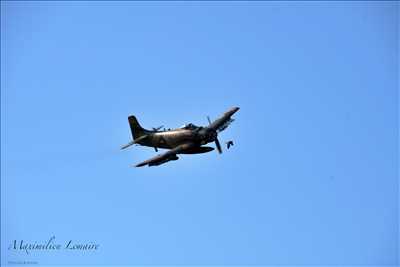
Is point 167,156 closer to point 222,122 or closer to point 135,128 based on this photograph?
point 222,122

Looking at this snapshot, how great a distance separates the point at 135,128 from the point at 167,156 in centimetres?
1374

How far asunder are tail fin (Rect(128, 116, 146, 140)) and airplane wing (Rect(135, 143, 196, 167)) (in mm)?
11598

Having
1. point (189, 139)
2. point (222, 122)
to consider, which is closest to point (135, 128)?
point (189, 139)

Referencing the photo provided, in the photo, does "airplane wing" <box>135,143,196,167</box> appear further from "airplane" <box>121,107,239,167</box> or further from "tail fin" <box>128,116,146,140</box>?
"tail fin" <box>128,116,146,140</box>

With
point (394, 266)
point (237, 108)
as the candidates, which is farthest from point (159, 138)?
point (394, 266)

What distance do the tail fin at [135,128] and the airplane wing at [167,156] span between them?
38.1 ft

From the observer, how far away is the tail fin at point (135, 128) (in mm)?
102750

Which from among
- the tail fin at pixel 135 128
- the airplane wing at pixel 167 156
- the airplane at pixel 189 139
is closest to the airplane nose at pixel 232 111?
the airplane at pixel 189 139

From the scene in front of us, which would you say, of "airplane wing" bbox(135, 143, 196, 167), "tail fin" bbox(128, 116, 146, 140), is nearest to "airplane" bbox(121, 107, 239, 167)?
"airplane wing" bbox(135, 143, 196, 167)

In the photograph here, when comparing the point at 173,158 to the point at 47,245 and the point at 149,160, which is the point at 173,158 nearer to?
the point at 149,160

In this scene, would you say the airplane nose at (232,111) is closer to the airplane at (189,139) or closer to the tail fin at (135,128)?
the airplane at (189,139)

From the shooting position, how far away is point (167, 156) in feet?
299

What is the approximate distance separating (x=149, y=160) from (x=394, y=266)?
41.4 metres

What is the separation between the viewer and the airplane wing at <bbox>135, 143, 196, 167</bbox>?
298 ft
